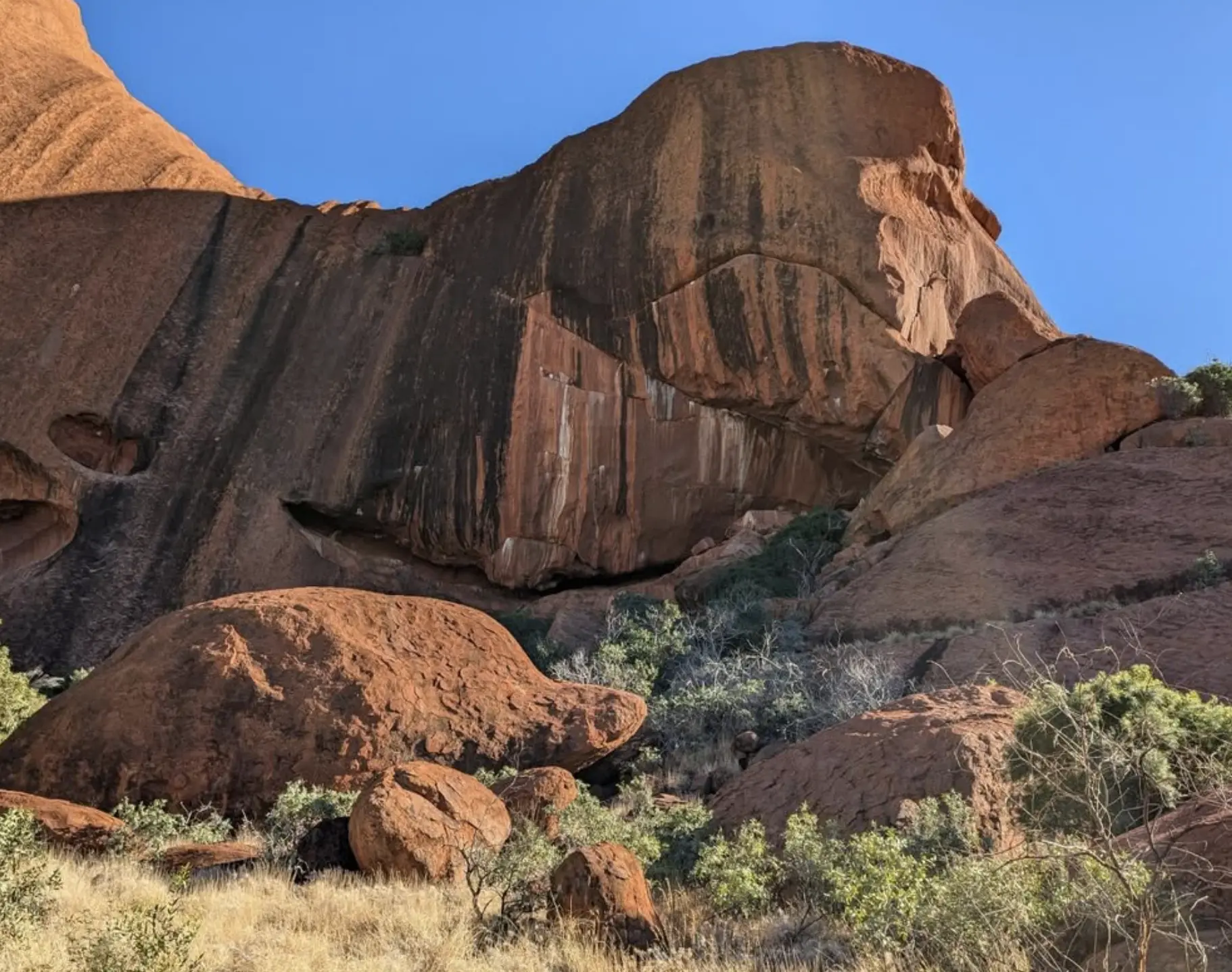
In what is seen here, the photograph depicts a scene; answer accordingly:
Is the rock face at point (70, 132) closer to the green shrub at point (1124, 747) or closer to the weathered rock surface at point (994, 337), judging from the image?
the weathered rock surface at point (994, 337)

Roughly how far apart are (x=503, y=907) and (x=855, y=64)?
22.1 meters

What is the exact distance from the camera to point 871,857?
5652mm

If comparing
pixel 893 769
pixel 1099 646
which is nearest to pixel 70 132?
pixel 1099 646

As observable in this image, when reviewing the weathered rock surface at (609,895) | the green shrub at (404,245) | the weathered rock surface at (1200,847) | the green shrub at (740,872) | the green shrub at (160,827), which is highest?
the green shrub at (404,245)

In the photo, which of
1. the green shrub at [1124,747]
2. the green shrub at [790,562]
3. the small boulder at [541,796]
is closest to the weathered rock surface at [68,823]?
the small boulder at [541,796]

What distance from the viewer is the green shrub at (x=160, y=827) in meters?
7.86

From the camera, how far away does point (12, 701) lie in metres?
11.5

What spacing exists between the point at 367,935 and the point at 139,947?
1391mm

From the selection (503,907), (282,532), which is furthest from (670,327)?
(503,907)

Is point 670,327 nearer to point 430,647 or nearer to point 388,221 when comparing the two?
point 388,221

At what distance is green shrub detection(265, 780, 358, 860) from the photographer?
7772mm

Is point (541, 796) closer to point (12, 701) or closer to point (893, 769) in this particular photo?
point (893, 769)

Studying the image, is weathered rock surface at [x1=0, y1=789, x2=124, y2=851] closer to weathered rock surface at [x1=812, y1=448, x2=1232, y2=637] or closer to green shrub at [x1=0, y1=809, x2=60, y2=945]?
green shrub at [x1=0, y1=809, x2=60, y2=945]

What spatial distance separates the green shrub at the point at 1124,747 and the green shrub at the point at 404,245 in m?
22.5
